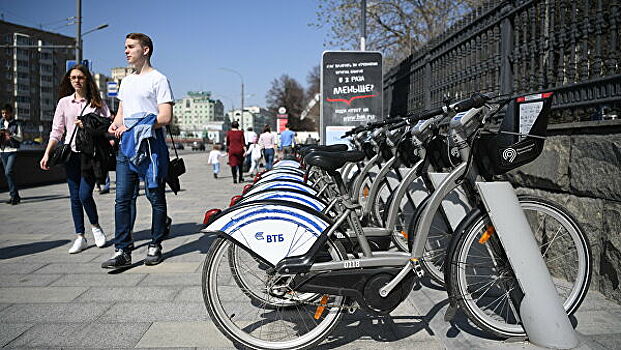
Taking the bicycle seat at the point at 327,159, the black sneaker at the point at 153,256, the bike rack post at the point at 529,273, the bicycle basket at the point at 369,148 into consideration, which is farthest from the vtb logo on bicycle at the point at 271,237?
the black sneaker at the point at 153,256

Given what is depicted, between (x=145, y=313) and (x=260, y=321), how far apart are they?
3.06ft

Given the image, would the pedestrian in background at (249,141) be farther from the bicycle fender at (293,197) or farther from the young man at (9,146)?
the bicycle fender at (293,197)

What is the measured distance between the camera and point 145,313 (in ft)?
12.1

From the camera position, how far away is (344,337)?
3195 millimetres

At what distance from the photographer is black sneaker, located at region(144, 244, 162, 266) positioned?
16.6 feet

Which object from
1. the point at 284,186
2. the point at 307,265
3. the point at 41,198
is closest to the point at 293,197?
the point at 284,186

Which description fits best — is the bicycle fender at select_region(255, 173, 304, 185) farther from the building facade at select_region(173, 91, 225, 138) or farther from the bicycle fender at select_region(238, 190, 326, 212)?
the building facade at select_region(173, 91, 225, 138)

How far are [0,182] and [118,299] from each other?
9886 mm

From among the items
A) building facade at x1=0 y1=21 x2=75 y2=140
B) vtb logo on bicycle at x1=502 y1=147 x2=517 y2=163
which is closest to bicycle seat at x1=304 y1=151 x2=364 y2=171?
vtb logo on bicycle at x1=502 y1=147 x2=517 y2=163

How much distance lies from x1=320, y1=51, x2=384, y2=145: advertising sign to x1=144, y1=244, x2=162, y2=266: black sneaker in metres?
4.70

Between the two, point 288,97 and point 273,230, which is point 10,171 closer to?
point 273,230

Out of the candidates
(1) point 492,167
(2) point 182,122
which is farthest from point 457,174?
(2) point 182,122

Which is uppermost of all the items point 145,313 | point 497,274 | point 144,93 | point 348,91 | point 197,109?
point 197,109

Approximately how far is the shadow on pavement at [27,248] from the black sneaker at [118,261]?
1.36m
